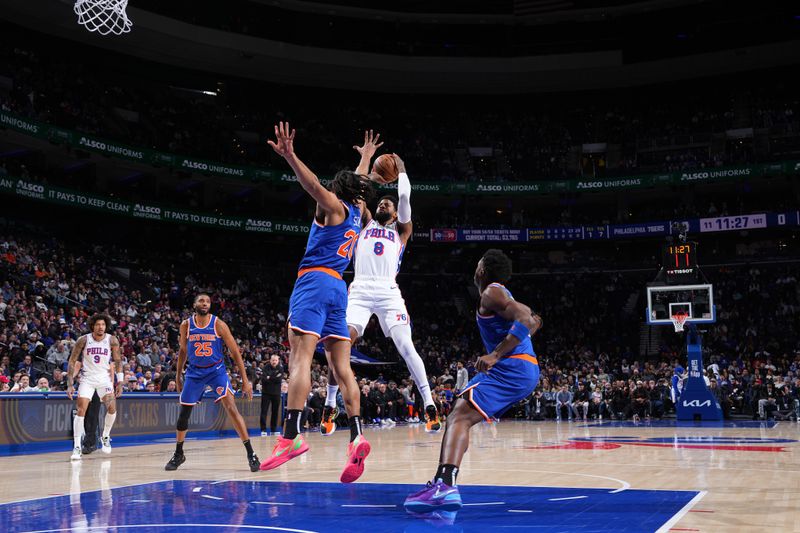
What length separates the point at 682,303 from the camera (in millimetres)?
22562

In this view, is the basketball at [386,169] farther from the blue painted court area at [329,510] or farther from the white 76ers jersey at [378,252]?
the blue painted court area at [329,510]

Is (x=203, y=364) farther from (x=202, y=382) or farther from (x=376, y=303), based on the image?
(x=376, y=303)

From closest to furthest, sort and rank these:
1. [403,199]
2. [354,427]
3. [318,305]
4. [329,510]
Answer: [329,510] < [318,305] < [354,427] < [403,199]

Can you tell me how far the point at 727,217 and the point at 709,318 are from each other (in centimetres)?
1326

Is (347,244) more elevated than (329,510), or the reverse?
(347,244)

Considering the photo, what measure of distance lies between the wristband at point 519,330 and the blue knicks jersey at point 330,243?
1426mm

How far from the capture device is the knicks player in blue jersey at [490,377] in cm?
551

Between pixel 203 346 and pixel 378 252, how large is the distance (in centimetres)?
274

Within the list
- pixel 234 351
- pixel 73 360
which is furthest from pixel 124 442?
pixel 234 351

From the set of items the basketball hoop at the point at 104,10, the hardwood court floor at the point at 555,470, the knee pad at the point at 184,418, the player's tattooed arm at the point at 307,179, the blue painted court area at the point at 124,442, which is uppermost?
the basketball hoop at the point at 104,10

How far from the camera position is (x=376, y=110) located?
131 ft

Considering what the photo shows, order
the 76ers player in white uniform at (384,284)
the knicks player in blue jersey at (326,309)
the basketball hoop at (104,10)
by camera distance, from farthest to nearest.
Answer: the basketball hoop at (104,10) → the 76ers player in white uniform at (384,284) → the knicks player in blue jersey at (326,309)

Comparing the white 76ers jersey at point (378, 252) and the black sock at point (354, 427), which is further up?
the white 76ers jersey at point (378, 252)

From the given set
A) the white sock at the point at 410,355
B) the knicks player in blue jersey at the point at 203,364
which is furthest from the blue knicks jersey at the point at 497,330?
the knicks player in blue jersey at the point at 203,364
